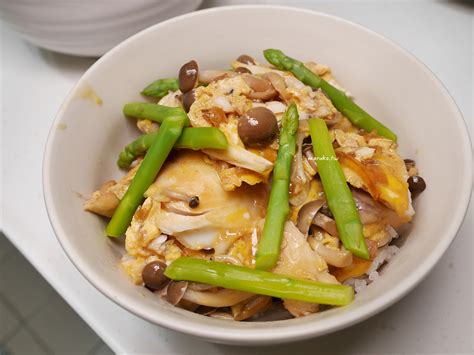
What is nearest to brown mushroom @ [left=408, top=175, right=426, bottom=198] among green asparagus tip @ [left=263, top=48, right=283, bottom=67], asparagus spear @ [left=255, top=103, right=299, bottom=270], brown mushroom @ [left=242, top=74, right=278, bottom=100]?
asparagus spear @ [left=255, top=103, right=299, bottom=270]

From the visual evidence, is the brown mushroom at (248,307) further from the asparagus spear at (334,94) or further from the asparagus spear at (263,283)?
the asparagus spear at (334,94)

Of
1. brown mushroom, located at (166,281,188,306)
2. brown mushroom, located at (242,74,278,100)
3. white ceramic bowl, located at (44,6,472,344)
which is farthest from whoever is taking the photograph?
brown mushroom, located at (242,74,278,100)

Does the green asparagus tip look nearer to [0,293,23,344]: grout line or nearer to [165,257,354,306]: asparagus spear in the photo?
[165,257,354,306]: asparagus spear

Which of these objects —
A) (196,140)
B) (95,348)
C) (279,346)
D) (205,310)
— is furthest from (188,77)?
(95,348)

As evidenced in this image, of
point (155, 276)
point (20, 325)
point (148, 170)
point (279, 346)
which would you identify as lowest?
point (20, 325)

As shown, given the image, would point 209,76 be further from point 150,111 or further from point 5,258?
point 5,258

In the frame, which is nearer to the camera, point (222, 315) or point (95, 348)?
point (222, 315)
